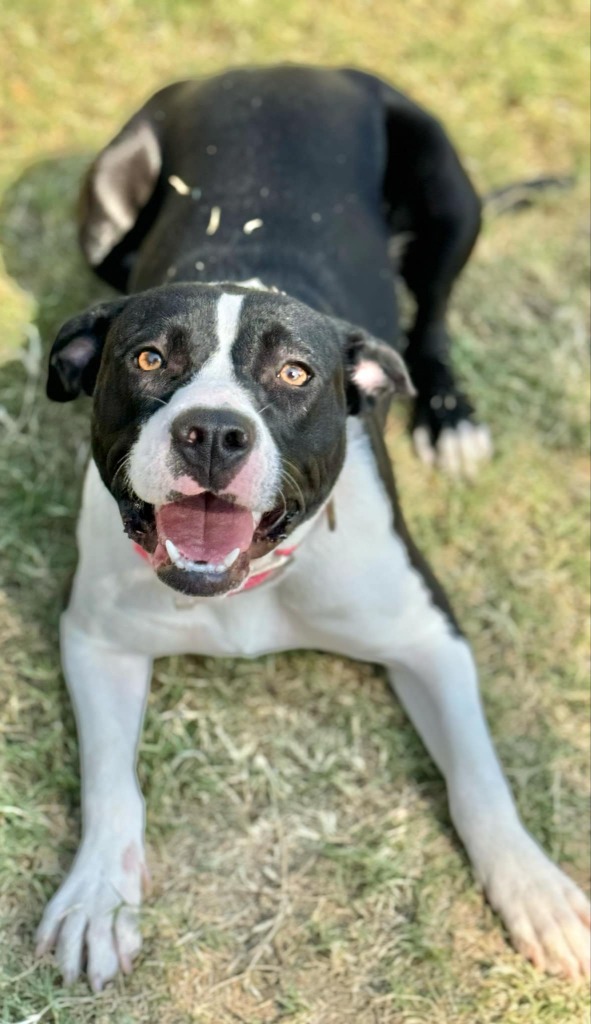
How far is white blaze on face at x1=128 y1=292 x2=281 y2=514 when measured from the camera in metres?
2.97

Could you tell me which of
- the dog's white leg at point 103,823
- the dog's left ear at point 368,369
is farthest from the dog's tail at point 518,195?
the dog's white leg at point 103,823

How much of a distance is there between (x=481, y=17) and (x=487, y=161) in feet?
3.72

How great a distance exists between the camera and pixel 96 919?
3568 millimetres

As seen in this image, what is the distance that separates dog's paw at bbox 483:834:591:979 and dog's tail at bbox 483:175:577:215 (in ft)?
11.4

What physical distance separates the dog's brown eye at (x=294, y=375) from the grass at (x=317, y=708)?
4.77 feet

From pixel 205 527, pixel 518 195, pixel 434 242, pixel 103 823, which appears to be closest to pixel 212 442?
pixel 205 527

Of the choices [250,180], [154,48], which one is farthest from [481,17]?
[250,180]

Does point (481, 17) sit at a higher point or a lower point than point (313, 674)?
higher

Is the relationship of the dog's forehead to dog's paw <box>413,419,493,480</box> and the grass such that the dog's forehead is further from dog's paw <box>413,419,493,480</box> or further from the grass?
dog's paw <box>413,419,493,480</box>

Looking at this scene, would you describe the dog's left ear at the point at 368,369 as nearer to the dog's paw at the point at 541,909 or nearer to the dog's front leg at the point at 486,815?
the dog's front leg at the point at 486,815

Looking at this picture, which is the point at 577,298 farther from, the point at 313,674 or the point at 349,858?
the point at 349,858

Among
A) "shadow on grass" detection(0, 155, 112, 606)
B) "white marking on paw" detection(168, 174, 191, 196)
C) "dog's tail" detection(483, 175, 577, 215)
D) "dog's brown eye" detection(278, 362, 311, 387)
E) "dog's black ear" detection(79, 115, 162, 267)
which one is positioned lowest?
"shadow on grass" detection(0, 155, 112, 606)

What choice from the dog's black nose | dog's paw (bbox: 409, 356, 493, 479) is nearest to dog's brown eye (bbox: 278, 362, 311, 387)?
the dog's black nose

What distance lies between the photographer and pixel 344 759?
4.19 meters
